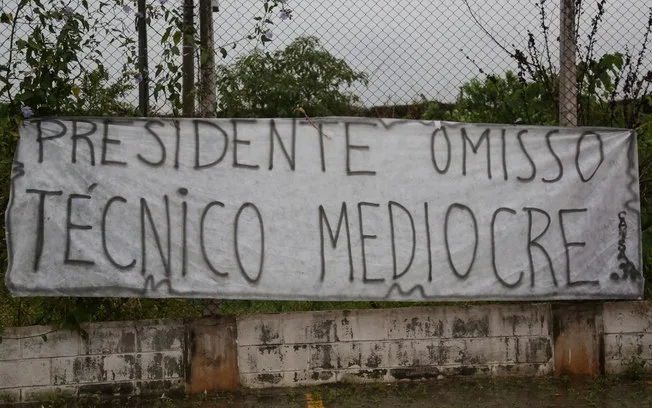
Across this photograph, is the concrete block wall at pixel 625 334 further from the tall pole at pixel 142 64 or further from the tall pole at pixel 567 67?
the tall pole at pixel 142 64

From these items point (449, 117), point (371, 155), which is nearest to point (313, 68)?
point (449, 117)

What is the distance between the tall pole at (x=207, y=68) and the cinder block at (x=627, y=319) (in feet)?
9.46

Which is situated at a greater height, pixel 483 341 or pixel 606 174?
pixel 606 174

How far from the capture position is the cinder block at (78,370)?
5.01 m

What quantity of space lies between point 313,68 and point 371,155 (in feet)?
20.2

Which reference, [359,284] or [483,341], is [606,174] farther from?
[359,284]

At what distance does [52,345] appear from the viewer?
5027 millimetres

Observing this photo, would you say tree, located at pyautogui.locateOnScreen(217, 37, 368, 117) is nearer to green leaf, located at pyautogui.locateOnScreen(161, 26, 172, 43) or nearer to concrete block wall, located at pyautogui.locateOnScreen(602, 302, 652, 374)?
green leaf, located at pyautogui.locateOnScreen(161, 26, 172, 43)

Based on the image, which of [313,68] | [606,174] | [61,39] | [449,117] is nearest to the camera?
[61,39]

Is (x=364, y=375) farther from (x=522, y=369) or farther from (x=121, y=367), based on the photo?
(x=121, y=367)

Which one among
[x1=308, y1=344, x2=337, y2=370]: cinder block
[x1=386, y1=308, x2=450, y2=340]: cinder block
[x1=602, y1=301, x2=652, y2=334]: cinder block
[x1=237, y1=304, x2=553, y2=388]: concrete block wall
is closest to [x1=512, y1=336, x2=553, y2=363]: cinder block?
[x1=237, y1=304, x2=553, y2=388]: concrete block wall

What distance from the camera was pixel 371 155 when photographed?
5.19 meters

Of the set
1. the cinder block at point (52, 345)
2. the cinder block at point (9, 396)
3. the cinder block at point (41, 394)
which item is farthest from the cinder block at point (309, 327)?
the cinder block at point (9, 396)

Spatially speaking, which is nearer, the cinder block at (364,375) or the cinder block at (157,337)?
the cinder block at (157,337)
